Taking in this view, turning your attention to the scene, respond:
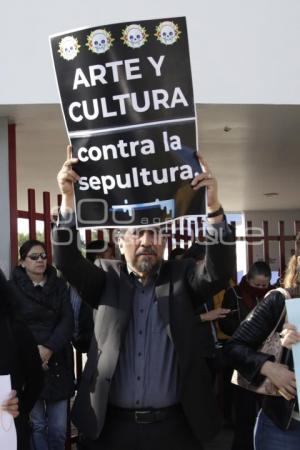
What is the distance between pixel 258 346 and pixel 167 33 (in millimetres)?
1513

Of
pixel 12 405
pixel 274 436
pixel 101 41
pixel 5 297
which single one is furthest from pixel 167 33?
pixel 274 436

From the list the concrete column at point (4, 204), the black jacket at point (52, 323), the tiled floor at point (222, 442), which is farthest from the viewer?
the tiled floor at point (222, 442)

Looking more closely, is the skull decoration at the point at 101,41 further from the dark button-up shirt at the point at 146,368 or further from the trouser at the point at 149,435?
the trouser at the point at 149,435

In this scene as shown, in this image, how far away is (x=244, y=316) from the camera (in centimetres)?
606

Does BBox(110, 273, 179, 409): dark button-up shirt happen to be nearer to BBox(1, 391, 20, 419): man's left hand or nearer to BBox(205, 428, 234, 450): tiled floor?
BBox(1, 391, 20, 419): man's left hand

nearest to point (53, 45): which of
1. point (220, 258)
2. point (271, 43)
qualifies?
point (220, 258)

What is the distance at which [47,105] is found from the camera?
5320 mm

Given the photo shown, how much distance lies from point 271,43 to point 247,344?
3.23 meters

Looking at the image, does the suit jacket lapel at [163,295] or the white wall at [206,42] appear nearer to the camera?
the suit jacket lapel at [163,295]

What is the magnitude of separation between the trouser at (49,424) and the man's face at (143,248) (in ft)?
7.43

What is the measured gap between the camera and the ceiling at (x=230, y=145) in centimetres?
580

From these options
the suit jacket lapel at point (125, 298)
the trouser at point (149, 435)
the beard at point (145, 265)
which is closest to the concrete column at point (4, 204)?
the suit jacket lapel at point (125, 298)

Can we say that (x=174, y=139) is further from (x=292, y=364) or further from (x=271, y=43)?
(x=271, y=43)

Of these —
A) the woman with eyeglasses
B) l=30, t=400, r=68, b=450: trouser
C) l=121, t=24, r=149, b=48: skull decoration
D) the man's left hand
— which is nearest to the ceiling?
the woman with eyeglasses
